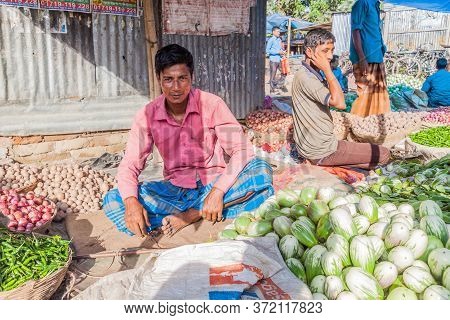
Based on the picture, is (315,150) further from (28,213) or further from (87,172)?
(28,213)

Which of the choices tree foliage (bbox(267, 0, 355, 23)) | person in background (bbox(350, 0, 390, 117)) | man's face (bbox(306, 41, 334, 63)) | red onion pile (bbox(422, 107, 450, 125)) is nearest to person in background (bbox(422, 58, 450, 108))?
red onion pile (bbox(422, 107, 450, 125))

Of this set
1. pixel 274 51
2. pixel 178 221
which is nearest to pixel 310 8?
pixel 274 51

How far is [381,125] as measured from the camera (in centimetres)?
614

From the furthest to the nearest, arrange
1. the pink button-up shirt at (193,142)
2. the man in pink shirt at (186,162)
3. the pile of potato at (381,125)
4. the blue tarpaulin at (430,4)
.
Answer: the blue tarpaulin at (430,4) < the pile of potato at (381,125) < the pink button-up shirt at (193,142) < the man in pink shirt at (186,162)

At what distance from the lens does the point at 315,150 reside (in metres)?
4.60

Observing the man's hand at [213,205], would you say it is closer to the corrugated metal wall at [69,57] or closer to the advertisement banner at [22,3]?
the corrugated metal wall at [69,57]

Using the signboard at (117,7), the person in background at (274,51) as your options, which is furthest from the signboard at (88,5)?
the person in background at (274,51)

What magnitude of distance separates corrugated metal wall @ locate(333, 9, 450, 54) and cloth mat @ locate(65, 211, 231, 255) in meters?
16.9

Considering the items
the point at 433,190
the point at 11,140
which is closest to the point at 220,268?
the point at 433,190

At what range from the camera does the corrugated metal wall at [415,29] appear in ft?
57.5

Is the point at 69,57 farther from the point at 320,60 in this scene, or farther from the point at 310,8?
the point at 310,8

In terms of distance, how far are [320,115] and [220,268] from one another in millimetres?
2878

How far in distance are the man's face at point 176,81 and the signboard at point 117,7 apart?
2.86 meters

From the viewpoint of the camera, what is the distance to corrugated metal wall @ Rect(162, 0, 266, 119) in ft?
21.1
